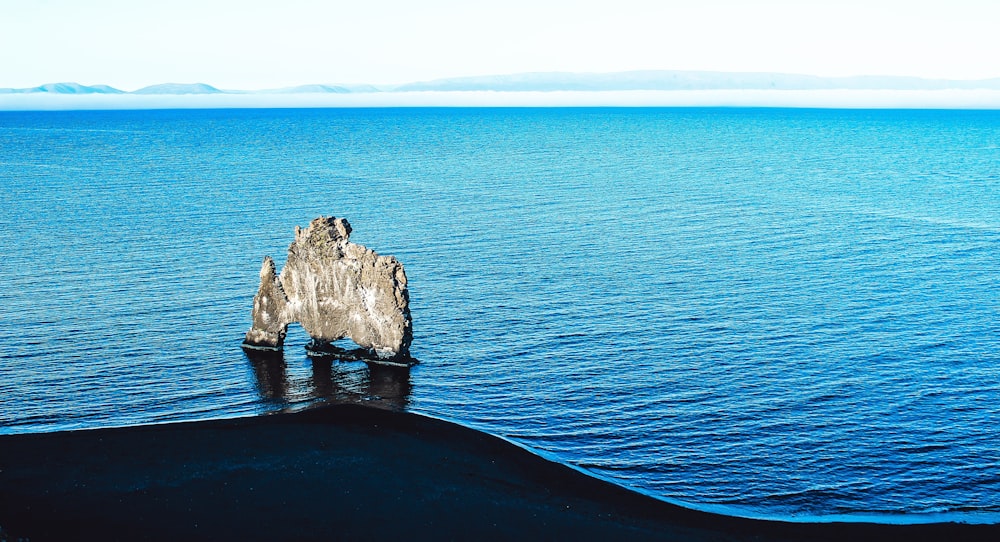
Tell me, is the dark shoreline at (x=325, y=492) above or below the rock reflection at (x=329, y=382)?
below

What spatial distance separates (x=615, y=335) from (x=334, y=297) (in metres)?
18.2

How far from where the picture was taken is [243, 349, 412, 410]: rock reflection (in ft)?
174

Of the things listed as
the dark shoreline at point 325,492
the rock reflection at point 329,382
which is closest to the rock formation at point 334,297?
the rock reflection at point 329,382

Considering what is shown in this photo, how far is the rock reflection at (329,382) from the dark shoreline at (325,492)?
3.80 m

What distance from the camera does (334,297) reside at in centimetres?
5900

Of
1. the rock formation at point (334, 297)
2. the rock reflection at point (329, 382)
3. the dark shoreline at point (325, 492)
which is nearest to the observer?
the dark shoreline at point (325, 492)

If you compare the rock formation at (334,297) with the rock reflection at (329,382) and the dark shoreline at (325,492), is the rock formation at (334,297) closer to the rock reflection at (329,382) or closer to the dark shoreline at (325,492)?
the rock reflection at (329,382)

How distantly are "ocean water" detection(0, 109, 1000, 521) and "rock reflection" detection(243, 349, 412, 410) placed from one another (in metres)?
0.20

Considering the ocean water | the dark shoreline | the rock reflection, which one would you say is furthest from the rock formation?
the dark shoreline

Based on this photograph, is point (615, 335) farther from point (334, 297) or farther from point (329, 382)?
point (329, 382)

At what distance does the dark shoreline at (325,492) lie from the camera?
3875 centimetres

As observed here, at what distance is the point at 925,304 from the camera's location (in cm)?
7238

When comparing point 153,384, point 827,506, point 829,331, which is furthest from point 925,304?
point 153,384

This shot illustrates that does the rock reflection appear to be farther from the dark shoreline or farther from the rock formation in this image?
the dark shoreline
